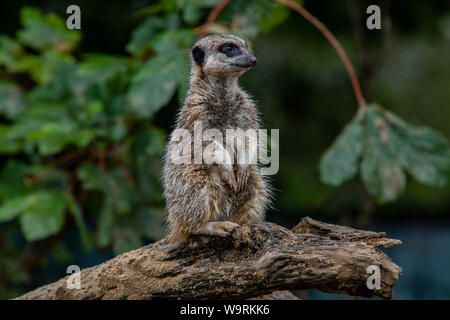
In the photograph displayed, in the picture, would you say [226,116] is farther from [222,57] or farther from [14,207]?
[14,207]

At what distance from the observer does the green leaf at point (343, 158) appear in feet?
10.8

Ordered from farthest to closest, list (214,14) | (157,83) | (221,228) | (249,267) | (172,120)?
(172,120) < (214,14) < (157,83) < (221,228) < (249,267)

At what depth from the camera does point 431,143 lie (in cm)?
333

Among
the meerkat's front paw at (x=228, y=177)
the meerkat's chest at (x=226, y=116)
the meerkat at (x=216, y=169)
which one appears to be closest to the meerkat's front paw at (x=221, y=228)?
the meerkat at (x=216, y=169)

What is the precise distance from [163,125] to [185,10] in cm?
202

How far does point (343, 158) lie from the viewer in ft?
10.9

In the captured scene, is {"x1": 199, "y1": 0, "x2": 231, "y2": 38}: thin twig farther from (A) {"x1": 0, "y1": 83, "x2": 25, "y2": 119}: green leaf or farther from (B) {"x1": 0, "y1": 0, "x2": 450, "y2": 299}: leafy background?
(A) {"x1": 0, "y1": 83, "x2": 25, "y2": 119}: green leaf

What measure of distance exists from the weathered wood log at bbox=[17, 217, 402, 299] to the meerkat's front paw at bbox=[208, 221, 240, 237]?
2cm

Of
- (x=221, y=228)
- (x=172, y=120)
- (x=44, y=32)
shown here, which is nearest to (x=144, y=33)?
(x=172, y=120)

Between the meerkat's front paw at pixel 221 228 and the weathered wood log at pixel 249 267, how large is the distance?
25 mm

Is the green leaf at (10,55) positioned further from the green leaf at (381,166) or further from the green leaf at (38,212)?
the green leaf at (381,166)

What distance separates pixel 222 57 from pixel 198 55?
0.50ft

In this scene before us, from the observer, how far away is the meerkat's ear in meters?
2.72

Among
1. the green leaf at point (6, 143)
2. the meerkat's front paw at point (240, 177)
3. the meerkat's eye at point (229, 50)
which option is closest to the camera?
the meerkat's front paw at point (240, 177)
